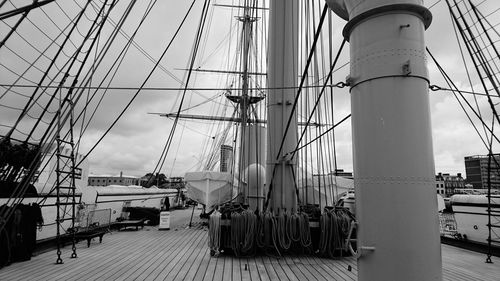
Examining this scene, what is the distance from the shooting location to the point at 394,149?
87.8 inches

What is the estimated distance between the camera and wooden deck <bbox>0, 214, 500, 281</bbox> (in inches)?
203

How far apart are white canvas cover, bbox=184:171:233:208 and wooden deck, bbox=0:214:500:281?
5.11 meters

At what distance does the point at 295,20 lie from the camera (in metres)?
8.24

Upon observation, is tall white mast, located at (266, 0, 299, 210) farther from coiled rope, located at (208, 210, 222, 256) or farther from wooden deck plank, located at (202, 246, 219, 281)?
wooden deck plank, located at (202, 246, 219, 281)

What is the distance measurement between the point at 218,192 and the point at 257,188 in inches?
177

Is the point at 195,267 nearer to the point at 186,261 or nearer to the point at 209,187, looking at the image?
Answer: the point at 186,261

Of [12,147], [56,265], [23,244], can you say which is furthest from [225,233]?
[12,147]

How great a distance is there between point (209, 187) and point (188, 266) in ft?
23.2

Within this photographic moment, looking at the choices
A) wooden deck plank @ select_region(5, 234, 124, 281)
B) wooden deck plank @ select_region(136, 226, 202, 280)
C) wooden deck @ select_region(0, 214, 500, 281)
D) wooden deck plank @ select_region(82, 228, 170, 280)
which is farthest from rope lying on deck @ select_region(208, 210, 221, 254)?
wooden deck plank @ select_region(5, 234, 124, 281)

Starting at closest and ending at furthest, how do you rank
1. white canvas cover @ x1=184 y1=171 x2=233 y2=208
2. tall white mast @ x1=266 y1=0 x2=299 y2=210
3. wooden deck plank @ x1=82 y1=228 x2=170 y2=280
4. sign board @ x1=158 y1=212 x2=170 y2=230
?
1. wooden deck plank @ x1=82 y1=228 x2=170 y2=280
2. tall white mast @ x1=266 y1=0 x2=299 y2=210
3. sign board @ x1=158 y1=212 x2=170 y2=230
4. white canvas cover @ x1=184 y1=171 x2=233 y2=208

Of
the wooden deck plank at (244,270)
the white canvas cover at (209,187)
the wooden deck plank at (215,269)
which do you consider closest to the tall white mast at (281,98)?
the wooden deck plank at (244,270)

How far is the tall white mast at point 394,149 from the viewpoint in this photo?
216 cm

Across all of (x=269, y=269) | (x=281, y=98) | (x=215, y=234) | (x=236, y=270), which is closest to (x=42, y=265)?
(x=215, y=234)

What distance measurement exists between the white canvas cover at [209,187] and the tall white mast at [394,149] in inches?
421
